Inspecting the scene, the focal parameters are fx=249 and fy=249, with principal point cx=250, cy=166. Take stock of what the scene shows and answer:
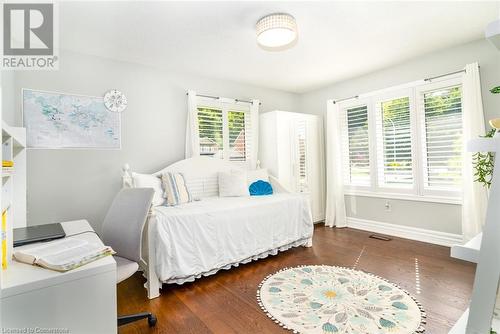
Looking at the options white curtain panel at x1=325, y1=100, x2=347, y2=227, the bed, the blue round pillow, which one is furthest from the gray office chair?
white curtain panel at x1=325, y1=100, x2=347, y2=227

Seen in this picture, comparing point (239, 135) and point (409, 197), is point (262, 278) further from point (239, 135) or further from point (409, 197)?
point (409, 197)

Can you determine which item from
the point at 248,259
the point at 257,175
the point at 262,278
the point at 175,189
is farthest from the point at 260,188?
the point at 262,278

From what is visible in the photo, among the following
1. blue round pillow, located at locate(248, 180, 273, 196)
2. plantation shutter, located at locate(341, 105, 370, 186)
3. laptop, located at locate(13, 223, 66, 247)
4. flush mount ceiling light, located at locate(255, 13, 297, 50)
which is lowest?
laptop, located at locate(13, 223, 66, 247)

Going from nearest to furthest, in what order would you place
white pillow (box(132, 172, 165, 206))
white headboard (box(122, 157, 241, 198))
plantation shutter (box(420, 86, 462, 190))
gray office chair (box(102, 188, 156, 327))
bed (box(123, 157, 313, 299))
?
gray office chair (box(102, 188, 156, 327)), bed (box(123, 157, 313, 299)), white pillow (box(132, 172, 165, 206)), plantation shutter (box(420, 86, 462, 190)), white headboard (box(122, 157, 241, 198))

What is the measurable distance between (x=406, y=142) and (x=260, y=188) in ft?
7.05

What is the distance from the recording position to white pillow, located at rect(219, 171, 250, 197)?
3.35 meters

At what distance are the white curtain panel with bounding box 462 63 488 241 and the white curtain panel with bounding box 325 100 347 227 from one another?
1588 mm

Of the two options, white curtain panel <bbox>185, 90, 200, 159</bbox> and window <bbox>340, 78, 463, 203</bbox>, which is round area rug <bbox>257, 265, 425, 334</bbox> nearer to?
window <bbox>340, 78, 463, 203</bbox>

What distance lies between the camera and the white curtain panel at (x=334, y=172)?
4152 millimetres

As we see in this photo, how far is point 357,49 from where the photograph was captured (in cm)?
298

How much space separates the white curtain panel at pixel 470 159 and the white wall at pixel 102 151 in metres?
3.29

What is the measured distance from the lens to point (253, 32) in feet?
8.28

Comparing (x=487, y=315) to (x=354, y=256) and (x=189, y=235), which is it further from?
(x=354, y=256)

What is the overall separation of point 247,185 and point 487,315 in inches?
117
